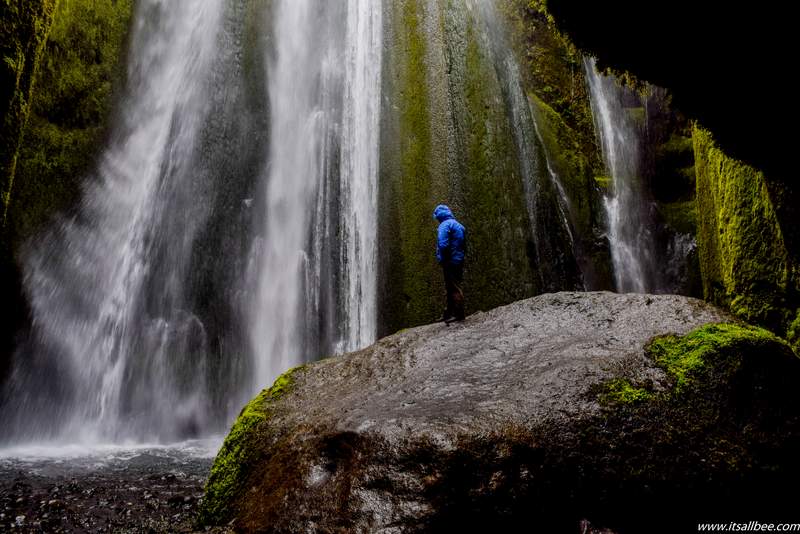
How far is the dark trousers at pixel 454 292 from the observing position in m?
6.11

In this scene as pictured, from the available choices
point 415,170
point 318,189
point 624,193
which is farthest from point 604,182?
point 318,189

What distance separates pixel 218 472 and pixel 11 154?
4.24 metres

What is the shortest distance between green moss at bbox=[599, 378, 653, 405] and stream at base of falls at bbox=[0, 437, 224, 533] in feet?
10.1

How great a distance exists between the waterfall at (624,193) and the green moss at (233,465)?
1021 cm

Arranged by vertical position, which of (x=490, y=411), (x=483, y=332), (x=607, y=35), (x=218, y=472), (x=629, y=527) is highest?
(x=607, y=35)

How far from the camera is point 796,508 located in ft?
10.7

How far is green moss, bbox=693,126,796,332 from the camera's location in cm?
469

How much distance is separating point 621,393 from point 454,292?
3.00 metres

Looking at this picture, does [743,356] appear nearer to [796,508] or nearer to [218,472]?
[796,508]

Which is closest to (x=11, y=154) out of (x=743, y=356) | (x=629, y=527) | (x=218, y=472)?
(x=218, y=472)

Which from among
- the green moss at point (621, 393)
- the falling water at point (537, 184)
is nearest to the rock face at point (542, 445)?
the green moss at point (621, 393)

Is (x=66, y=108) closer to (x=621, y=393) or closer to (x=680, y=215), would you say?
(x=621, y=393)

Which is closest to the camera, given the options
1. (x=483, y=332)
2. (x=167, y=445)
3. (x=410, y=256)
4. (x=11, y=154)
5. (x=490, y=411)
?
(x=490, y=411)

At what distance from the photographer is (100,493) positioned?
4953mm
